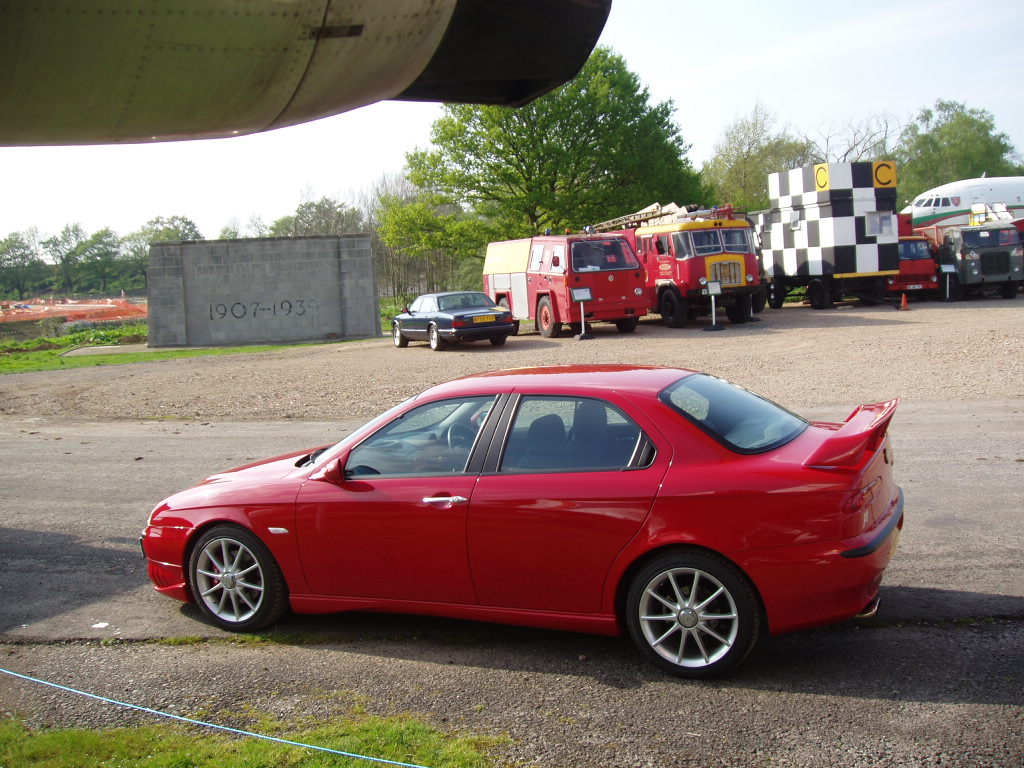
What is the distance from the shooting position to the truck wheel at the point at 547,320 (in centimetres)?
2472

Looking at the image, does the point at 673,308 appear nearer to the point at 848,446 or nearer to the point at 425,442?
the point at 425,442

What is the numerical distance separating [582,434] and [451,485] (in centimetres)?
72

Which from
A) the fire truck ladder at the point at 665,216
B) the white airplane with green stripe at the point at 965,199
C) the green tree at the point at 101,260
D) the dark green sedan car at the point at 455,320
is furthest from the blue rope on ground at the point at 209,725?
the green tree at the point at 101,260

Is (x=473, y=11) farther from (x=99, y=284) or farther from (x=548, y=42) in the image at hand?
(x=99, y=284)

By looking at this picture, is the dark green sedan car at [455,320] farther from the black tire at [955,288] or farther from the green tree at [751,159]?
the green tree at [751,159]

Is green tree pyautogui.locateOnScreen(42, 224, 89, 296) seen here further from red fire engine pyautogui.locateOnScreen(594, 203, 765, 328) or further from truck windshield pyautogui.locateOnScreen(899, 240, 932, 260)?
truck windshield pyautogui.locateOnScreen(899, 240, 932, 260)

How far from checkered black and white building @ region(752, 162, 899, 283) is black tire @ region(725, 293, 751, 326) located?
433cm

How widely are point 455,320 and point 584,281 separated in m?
3.51

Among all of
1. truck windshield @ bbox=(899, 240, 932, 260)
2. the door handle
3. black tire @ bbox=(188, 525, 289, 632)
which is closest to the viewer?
the door handle

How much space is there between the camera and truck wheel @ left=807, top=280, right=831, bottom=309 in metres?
29.3

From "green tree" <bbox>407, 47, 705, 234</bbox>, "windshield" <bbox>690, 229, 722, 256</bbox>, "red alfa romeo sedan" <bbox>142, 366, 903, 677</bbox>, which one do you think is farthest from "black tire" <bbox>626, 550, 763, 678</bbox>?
"green tree" <bbox>407, 47, 705, 234</bbox>

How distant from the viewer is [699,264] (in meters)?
24.8

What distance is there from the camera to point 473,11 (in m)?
3.07

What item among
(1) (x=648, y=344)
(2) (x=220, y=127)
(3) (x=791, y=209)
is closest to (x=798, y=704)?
(2) (x=220, y=127)
